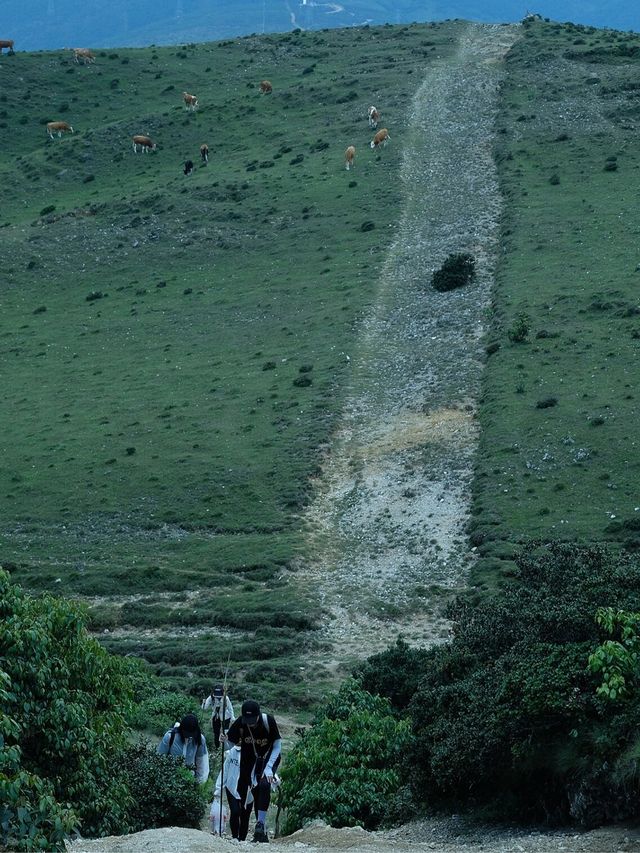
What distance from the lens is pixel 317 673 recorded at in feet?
93.6

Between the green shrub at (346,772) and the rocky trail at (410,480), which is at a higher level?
the rocky trail at (410,480)

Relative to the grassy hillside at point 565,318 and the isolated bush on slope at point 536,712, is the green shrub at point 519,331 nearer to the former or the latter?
the grassy hillside at point 565,318

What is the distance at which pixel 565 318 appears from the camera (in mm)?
51406

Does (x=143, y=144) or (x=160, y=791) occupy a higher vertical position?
(x=143, y=144)

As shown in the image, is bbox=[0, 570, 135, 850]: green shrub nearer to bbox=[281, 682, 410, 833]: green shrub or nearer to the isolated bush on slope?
bbox=[281, 682, 410, 833]: green shrub

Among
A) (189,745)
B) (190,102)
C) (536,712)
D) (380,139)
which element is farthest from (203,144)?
(536,712)

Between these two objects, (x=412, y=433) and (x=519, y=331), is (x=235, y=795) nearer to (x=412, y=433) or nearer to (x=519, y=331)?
(x=412, y=433)

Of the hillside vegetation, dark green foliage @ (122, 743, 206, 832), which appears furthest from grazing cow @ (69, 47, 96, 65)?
dark green foliage @ (122, 743, 206, 832)

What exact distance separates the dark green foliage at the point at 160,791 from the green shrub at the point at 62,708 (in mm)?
1277

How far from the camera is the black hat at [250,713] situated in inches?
574

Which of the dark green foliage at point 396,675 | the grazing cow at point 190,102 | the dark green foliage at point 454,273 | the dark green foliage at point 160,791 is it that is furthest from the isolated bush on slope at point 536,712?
the grazing cow at point 190,102

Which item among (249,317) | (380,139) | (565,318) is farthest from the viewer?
(380,139)

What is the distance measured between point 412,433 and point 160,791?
27.8 m

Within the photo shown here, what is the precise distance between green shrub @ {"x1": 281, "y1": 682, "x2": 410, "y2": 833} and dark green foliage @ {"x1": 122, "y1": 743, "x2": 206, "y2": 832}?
1541 mm
